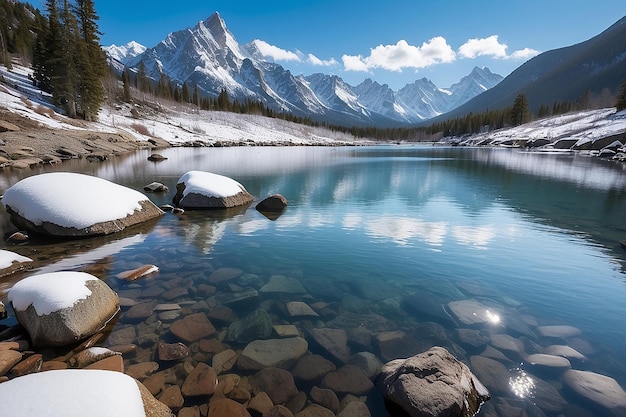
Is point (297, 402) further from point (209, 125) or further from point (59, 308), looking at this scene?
point (209, 125)

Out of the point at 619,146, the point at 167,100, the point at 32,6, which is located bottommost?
the point at 619,146

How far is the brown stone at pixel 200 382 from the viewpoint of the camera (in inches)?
191

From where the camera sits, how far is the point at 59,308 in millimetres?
5754

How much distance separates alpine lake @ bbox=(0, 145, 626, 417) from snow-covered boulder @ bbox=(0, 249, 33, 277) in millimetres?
427

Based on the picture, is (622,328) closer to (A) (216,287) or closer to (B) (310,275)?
(B) (310,275)

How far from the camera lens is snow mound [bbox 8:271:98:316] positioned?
18.9 ft

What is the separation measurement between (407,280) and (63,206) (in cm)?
1293

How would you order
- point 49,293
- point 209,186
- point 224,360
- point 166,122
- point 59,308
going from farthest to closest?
point 166,122, point 209,186, point 49,293, point 59,308, point 224,360

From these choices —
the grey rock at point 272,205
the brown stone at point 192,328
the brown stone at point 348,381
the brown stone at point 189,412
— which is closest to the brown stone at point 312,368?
the brown stone at point 348,381

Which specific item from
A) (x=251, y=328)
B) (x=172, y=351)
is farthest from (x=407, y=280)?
(x=172, y=351)

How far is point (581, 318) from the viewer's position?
24.0ft

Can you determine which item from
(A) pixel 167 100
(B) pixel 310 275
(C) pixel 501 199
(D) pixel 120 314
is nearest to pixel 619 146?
(C) pixel 501 199

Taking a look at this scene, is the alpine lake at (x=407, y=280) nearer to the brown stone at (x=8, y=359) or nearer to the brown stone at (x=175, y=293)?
the brown stone at (x=175, y=293)

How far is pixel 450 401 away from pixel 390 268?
5.61 metres
